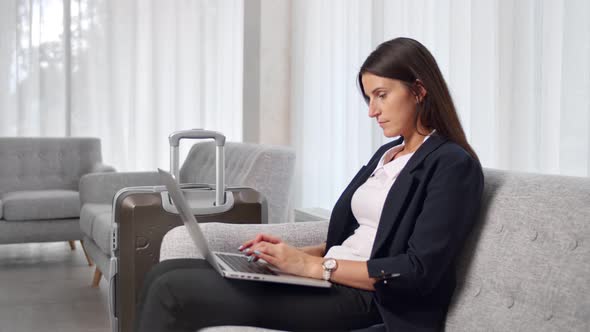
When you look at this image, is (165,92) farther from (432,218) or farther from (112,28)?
(432,218)

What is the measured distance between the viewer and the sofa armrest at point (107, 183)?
168 inches

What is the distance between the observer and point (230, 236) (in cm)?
209

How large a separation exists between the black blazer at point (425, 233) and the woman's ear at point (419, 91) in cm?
12

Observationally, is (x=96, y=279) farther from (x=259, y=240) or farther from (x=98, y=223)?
(x=259, y=240)

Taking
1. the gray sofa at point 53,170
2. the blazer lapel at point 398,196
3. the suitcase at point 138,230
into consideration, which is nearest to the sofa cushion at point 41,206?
the gray sofa at point 53,170

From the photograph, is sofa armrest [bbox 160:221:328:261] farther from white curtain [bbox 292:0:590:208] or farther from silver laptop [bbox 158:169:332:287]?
white curtain [bbox 292:0:590:208]

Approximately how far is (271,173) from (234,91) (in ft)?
10.7

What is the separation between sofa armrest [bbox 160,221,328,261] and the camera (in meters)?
1.99

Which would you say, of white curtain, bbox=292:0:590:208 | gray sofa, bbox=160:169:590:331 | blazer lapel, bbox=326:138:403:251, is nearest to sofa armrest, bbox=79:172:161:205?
white curtain, bbox=292:0:590:208

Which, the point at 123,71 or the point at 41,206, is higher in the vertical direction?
the point at 123,71

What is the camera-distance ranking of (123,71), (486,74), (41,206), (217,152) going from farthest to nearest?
(123,71) < (41,206) < (486,74) < (217,152)

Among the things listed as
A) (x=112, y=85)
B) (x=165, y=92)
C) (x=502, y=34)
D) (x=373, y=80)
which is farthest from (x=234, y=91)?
(x=373, y=80)

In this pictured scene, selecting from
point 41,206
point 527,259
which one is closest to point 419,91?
point 527,259

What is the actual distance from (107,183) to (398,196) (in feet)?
9.85
